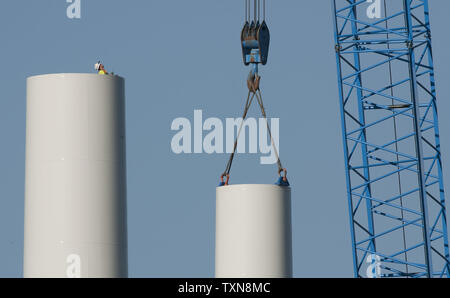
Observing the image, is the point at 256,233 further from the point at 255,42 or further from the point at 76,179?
the point at 255,42

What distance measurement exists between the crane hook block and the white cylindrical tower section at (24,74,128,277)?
62.2 feet

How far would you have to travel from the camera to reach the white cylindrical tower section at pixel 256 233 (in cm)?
2883

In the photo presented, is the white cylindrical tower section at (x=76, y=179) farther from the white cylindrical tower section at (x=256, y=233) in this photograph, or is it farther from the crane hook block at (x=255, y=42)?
the crane hook block at (x=255, y=42)

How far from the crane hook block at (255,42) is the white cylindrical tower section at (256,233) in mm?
10909

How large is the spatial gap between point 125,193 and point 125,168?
41cm

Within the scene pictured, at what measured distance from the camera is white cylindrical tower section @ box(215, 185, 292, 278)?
28.8 m

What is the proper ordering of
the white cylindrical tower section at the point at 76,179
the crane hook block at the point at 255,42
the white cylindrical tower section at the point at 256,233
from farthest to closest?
the crane hook block at the point at 255,42, the white cylindrical tower section at the point at 256,233, the white cylindrical tower section at the point at 76,179

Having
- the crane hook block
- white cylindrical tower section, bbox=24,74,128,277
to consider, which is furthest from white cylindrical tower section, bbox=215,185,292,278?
the crane hook block

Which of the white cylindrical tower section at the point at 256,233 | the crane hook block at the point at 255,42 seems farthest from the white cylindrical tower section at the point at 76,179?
the crane hook block at the point at 255,42

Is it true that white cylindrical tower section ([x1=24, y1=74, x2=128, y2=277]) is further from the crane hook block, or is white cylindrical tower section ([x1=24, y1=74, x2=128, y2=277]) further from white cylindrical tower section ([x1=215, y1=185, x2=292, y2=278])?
the crane hook block

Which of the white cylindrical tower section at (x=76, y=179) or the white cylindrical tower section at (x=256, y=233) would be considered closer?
the white cylindrical tower section at (x=76, y=179)

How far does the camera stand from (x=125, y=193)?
862 inches
